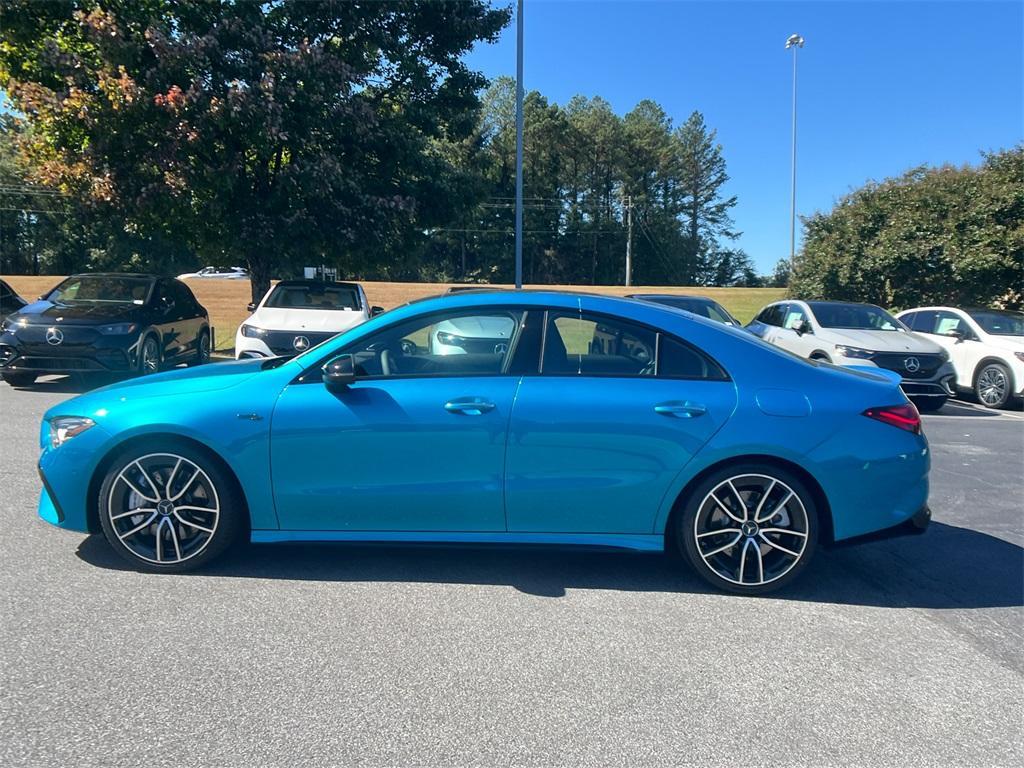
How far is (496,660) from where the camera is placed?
3295 mm

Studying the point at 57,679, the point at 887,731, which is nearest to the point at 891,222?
the point at 887,731

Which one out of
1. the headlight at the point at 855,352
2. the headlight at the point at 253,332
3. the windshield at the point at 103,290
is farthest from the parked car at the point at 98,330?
the headlight at the point at 855,352

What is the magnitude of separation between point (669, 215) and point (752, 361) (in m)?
71.8

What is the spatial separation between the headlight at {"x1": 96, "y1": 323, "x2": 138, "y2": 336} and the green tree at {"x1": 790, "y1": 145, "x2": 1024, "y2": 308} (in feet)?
58.2

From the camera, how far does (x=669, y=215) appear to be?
7269 centimetres

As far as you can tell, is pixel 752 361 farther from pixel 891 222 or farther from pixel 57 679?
pixel 891 222

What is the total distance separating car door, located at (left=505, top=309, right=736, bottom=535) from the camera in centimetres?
395

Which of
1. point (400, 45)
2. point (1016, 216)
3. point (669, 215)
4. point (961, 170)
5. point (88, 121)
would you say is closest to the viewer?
point (88, 121)

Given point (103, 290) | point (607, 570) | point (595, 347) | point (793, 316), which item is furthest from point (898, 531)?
point (103, 290)

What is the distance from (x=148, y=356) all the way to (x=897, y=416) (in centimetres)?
975

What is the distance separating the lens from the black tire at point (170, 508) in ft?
13.3

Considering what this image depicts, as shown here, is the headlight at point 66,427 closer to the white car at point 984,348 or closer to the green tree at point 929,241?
the white car at point 984,348

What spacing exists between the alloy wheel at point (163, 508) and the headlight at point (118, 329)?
6.87 metres

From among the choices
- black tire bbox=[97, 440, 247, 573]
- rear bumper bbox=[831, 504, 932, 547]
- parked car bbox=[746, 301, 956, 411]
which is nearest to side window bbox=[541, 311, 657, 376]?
rear bumper bbox=[831, 504, 932, 547]
